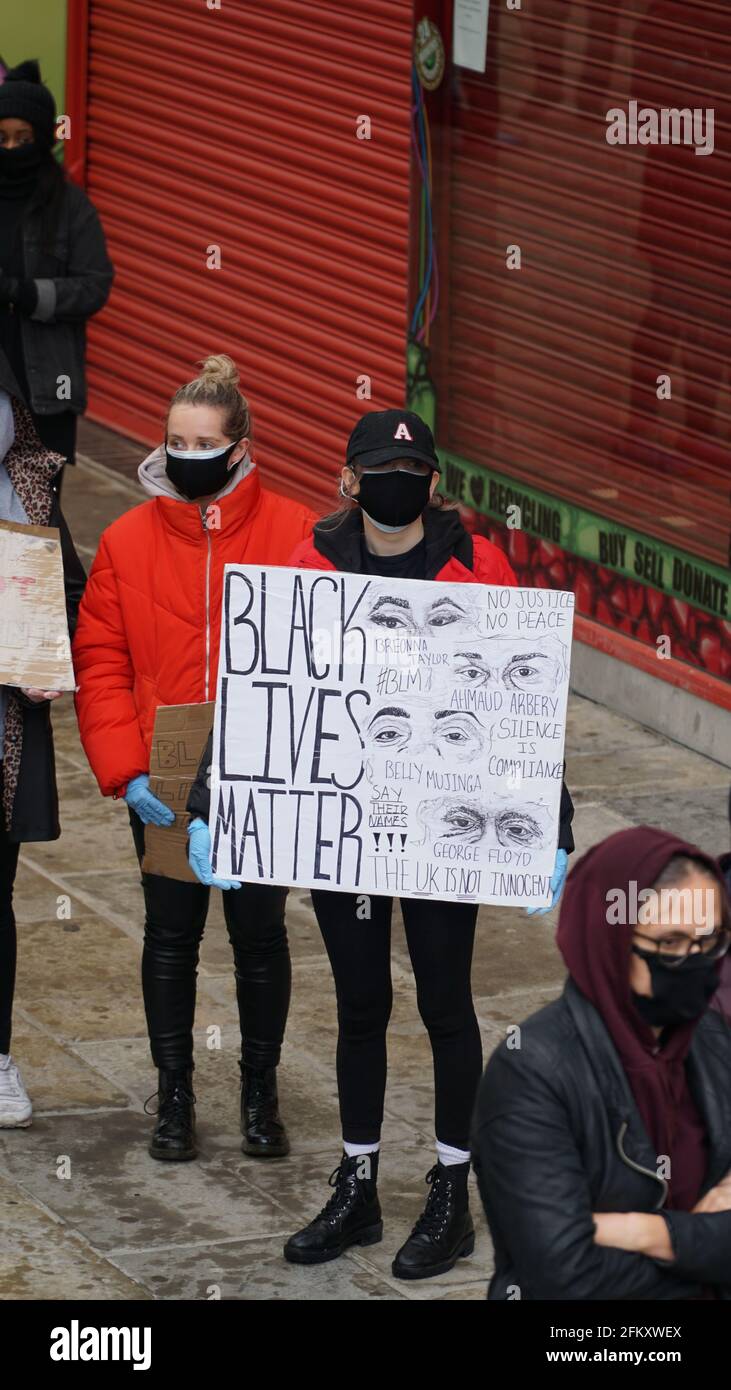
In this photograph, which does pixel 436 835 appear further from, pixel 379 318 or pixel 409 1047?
pixel 379 318

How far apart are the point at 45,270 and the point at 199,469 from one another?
3706 millimetres

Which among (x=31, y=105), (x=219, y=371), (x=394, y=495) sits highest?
(x=31, y=105)

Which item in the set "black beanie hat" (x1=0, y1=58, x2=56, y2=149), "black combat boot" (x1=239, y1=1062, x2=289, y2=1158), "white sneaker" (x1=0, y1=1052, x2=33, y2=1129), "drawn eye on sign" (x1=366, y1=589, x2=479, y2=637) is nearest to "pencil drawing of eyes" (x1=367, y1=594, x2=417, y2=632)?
"drawn eye on sign" (x1=366, y1=589, x2=479, y2=637)

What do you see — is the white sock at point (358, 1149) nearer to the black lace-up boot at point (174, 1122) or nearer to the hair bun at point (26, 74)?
the black lace-up boot at point (174, 1122)

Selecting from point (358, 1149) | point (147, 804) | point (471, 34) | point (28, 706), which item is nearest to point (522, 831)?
point (358, 1149)

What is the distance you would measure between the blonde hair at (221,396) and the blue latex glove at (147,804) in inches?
33.1

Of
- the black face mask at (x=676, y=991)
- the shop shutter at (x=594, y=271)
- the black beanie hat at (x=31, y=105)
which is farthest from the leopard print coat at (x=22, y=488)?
the shop shutter at (x=594, y=271)

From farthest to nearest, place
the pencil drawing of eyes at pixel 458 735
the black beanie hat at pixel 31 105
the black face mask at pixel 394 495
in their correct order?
the black beanie hat at pixel 31 105 → the pencil drawing of eyes at pixel 458 735 → the black face mask at pixel 394 495

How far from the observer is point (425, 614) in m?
5.12

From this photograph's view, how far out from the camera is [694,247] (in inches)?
345

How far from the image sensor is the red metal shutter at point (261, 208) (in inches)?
424

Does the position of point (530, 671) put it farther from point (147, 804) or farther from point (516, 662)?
point (147, 804)

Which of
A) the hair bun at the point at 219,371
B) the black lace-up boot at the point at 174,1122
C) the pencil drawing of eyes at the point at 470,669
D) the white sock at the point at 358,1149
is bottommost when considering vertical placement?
the black lace-up boot at the point at 174,1122

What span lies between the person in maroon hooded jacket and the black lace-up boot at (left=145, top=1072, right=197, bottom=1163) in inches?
22.8
